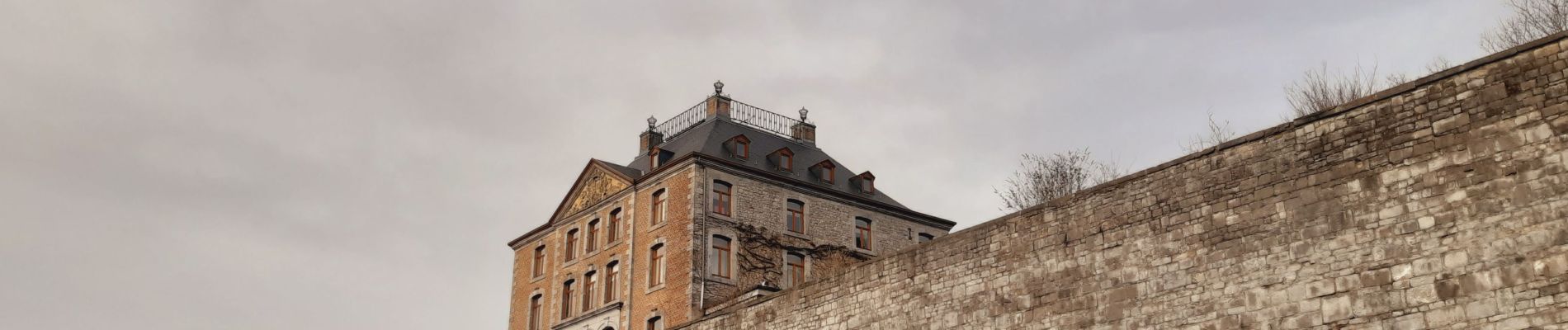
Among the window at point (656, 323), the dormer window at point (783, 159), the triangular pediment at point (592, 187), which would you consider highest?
the dormer window at point (783, 159)

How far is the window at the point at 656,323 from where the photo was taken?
3866 centimetres

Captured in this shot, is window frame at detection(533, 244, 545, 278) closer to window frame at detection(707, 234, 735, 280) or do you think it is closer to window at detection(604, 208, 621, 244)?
window at detection(604, 208, 621, 244)

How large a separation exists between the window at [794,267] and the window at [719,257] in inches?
84.2

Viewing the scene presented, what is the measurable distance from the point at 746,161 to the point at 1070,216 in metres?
23.4

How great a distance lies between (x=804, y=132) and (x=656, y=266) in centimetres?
1097

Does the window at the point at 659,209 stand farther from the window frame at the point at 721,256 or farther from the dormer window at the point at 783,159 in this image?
the dormer window at the point at 783,159

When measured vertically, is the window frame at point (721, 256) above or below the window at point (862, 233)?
below

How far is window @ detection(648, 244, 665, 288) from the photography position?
3956cm

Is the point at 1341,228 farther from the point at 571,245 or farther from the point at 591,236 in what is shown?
the point at 571,245

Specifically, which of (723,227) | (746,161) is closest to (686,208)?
(723,227)

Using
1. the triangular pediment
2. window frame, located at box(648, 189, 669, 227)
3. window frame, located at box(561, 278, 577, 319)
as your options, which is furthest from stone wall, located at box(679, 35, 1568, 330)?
window frame, located at box(561, 278, 577, 319)

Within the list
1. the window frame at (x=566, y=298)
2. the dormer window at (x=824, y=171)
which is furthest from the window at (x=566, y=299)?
the dormer window at (x=824, y=171)

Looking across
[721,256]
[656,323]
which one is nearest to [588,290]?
[656,323]

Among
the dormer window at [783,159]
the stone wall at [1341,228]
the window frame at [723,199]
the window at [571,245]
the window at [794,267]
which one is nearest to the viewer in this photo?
the stone wall at [1341,228]
